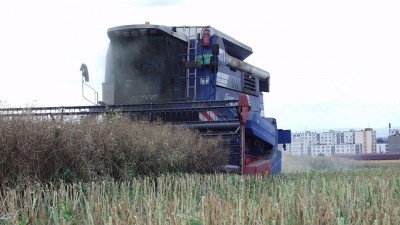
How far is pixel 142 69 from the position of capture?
947 cm

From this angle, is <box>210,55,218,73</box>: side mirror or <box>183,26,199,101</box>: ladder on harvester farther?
<box>183,26,199,101</box>: ladder on harvester

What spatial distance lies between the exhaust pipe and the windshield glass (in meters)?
1.47

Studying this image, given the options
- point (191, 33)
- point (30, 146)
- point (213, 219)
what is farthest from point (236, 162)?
point (213, 219)

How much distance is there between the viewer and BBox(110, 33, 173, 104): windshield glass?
935 cm

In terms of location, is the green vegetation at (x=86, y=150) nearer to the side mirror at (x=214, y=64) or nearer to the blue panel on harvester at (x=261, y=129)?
the blue panel on harvester at (x=261, y=129)

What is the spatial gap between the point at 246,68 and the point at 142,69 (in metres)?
2.70

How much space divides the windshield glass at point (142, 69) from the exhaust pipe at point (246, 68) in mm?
1467

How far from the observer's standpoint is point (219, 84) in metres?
9.85

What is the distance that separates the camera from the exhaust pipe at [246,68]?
34.7 ft

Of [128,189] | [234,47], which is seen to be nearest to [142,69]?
[234,47]

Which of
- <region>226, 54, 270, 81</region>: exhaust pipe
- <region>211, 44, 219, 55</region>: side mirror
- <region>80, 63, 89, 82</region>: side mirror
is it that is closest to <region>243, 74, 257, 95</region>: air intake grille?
<region>226, 54, 270, 81</region>: exhaust pipe

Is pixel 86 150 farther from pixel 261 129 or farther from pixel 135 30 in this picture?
pixel 261 129

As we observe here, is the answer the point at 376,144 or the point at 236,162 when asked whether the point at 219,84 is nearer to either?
the point at 236,162

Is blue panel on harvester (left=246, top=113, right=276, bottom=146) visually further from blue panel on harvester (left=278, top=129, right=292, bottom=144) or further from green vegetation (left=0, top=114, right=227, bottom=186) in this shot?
green vegetation (left=0, top=114, right=227, bottom=186)
